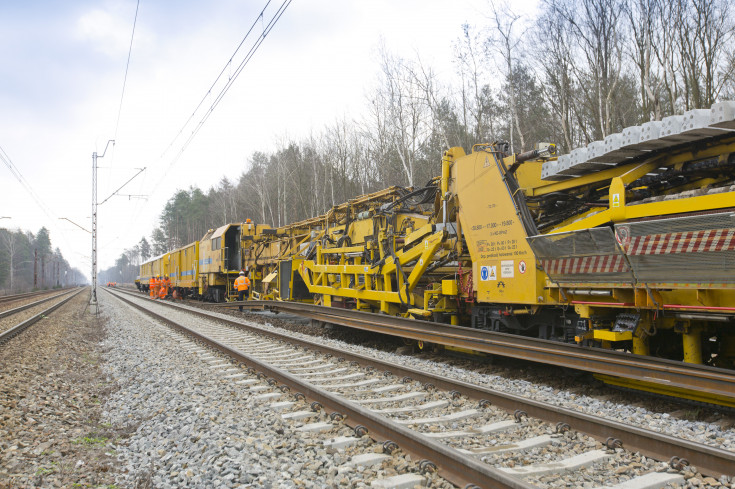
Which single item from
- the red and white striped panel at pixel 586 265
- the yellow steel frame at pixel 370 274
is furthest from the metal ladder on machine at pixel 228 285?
the red and white striped panel at pixel 586 265

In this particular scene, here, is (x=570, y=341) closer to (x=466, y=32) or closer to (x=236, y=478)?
(x=236, y=478)

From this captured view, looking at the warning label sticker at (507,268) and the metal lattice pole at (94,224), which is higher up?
the metal lattice pole at (94,224)

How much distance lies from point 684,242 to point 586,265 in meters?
1.18

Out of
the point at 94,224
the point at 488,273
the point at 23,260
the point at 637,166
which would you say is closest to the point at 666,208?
the point at 637,166

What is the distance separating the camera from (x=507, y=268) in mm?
6891

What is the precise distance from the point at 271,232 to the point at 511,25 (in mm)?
13197

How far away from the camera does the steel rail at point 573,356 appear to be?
14.2 ft

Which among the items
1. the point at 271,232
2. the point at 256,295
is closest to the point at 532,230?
the point at 271,232

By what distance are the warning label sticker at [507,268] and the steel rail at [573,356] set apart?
2.85ft

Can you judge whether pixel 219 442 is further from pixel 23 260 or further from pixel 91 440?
pixel 23 260

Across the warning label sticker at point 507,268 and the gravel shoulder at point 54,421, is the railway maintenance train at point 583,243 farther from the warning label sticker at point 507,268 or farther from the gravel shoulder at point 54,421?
the gravel shoulder at point 54,421

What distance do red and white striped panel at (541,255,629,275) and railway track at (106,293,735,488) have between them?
1.93 meters

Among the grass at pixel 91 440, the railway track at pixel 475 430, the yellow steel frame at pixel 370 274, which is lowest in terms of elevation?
the grass at pixel 91 440

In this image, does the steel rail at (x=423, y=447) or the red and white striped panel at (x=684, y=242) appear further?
the red and white striped panel at (x=684, y=242)
